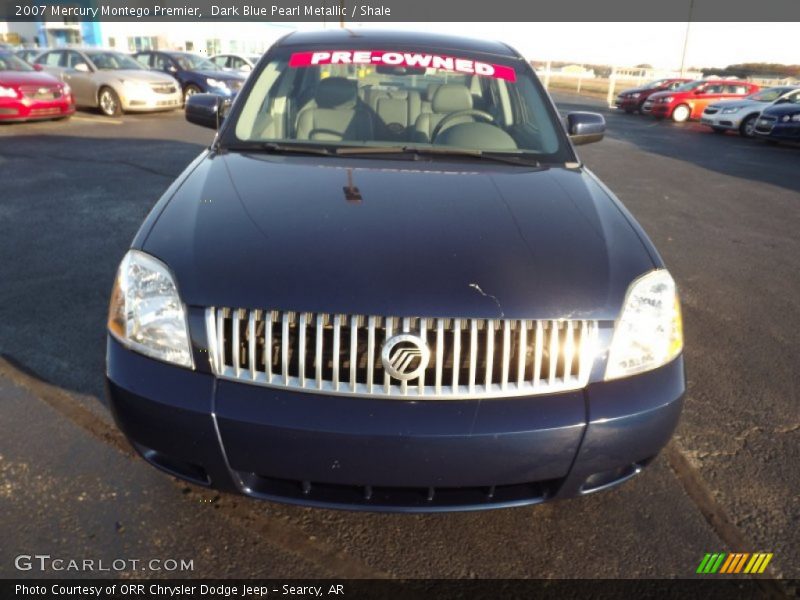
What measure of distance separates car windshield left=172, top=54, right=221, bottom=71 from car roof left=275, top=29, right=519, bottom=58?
14906mm

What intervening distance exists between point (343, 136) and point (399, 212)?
1.05m

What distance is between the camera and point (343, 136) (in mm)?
3211

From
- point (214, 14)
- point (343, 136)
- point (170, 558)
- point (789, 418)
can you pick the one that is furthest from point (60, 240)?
point (214, 14)

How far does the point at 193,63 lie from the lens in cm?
1753

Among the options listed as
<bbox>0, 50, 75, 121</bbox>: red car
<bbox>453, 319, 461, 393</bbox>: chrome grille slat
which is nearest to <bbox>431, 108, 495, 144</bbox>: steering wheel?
<bbox>453, 319, 461, 393</bbox>: chrome grille slat

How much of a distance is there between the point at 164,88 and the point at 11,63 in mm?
3116

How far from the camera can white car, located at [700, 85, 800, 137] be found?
1691cm

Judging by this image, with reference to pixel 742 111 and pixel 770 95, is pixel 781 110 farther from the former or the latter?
pixel 770 95

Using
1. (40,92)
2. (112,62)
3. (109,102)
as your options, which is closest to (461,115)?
(40,92)

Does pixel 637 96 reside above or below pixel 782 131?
above

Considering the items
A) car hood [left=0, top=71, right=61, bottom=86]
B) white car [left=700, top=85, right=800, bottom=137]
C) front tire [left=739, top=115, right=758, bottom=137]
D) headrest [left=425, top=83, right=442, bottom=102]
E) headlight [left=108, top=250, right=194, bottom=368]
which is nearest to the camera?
headlight [left=108, top=250, right=194, bottom=368]

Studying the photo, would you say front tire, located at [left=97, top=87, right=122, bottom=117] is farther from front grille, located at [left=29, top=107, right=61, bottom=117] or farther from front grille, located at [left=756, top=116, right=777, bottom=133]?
front grille, located at [left=756, top=116, right=777, bottom=133]

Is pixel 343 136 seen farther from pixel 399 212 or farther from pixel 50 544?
pixel 50 544

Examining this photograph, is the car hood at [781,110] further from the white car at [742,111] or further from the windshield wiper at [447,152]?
the windshield wiper at [447,152]
